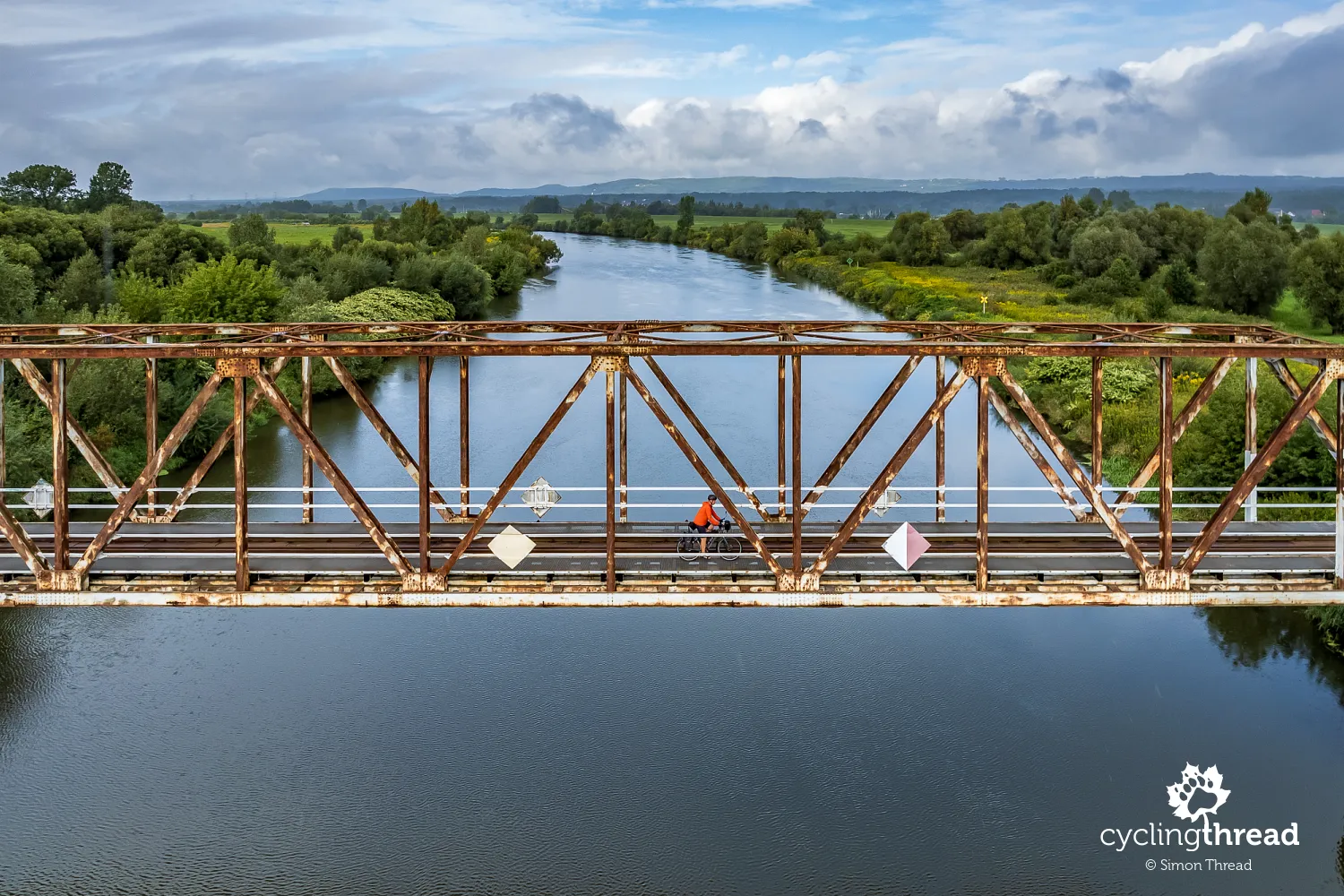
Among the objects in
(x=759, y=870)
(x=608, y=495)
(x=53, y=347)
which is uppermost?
(x=53, y=347)

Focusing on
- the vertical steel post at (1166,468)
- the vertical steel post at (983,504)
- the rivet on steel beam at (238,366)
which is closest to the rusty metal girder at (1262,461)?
the vertical steel post at (1166,468)

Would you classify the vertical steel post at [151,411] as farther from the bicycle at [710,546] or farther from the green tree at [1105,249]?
the green tree at [1105,249]

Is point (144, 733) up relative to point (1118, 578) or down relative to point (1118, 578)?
down

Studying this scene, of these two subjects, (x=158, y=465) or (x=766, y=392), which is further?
(x=766, y=392)

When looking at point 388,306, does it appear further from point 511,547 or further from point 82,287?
point 511,547

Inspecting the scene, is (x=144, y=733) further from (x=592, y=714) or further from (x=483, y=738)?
(x=592, y=714)

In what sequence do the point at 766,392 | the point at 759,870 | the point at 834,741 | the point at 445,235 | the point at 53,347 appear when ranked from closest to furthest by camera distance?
1. the point at 53,347
2. the point at 759,870
3. the point at 834,741
4. the point at 766,392
5. the point at 445,235

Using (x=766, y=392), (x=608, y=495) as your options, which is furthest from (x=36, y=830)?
(x=766, y=392)

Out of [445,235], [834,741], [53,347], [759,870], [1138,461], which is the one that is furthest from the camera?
[445,235]
